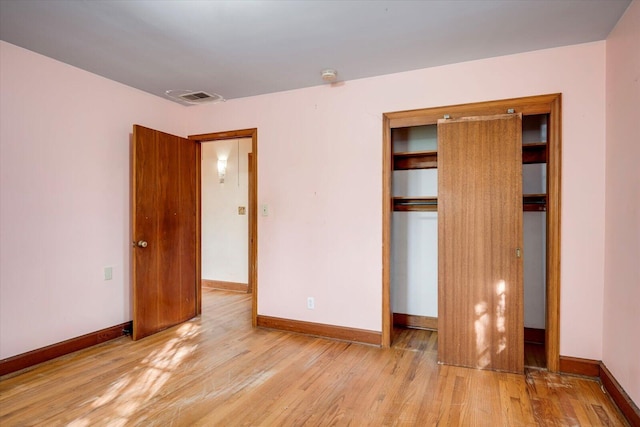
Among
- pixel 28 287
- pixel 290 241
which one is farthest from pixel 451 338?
pixel 28 287

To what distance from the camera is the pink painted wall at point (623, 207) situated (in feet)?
6.83

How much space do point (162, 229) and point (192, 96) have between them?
142 centimetres

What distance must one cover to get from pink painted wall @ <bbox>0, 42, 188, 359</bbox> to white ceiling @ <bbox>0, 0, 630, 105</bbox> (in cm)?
27

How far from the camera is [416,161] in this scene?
376 cm

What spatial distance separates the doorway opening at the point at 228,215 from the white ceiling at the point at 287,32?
2320 mm

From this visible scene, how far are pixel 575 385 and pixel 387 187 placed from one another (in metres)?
1.97

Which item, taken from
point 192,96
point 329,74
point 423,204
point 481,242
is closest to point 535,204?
point 481,242

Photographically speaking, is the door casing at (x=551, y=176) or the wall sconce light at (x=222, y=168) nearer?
the door casing at (x=551, y=176)

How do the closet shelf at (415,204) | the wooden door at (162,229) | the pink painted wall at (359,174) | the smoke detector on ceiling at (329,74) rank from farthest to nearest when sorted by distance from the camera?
Answer: the closet shelf at (415,204) → the wooden door at (162,229) → the smoke detector on ceiling at (329,74) → the pink painted wall at (359,174)

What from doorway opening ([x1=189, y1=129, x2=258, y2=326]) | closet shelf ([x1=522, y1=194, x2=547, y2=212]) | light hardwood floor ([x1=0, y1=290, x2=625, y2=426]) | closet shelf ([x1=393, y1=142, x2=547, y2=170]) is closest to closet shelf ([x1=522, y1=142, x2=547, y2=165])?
closet shelf ([x1=393, y1=142, x2=547, y2=170])

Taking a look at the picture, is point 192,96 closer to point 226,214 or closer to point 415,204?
point 226,214

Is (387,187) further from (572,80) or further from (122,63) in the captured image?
(122,63)

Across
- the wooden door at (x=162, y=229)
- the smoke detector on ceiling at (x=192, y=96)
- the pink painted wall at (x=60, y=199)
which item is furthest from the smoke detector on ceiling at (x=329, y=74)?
the pink painted wall at (x=60, y=199)

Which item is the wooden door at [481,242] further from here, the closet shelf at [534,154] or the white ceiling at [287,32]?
the closet shelf at [534,154]
